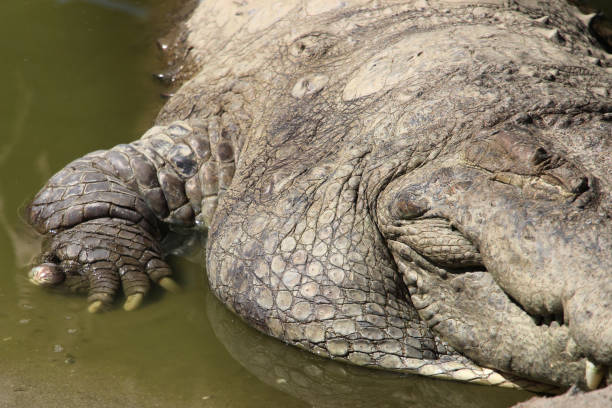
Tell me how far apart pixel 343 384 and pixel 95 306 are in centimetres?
126

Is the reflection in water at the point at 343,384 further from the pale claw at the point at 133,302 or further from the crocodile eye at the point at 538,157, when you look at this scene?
the crocodile eye at the point at 538,157

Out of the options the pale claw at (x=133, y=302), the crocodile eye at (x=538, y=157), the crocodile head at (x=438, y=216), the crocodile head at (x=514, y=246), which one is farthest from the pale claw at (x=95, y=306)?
the crocodile eye at (x=538, y=157)

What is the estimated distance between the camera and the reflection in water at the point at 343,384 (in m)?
3.12

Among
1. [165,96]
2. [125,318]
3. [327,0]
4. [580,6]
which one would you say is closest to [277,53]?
[327,0]

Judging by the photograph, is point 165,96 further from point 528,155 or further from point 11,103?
point 528,155

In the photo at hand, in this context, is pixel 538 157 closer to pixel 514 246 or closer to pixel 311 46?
pixel 514 246

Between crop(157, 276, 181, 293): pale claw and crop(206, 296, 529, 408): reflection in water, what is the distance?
1.72 feet

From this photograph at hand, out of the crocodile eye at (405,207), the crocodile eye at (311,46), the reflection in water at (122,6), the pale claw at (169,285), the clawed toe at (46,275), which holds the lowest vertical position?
the pale claw at (169,285)

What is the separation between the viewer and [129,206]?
4129 millimetres

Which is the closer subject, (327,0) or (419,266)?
(419,266)

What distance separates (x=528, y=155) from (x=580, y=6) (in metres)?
2.64

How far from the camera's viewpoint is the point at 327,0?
456cm

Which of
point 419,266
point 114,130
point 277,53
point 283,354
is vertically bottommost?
point 283,354

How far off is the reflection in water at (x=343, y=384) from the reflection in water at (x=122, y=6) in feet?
14.1
